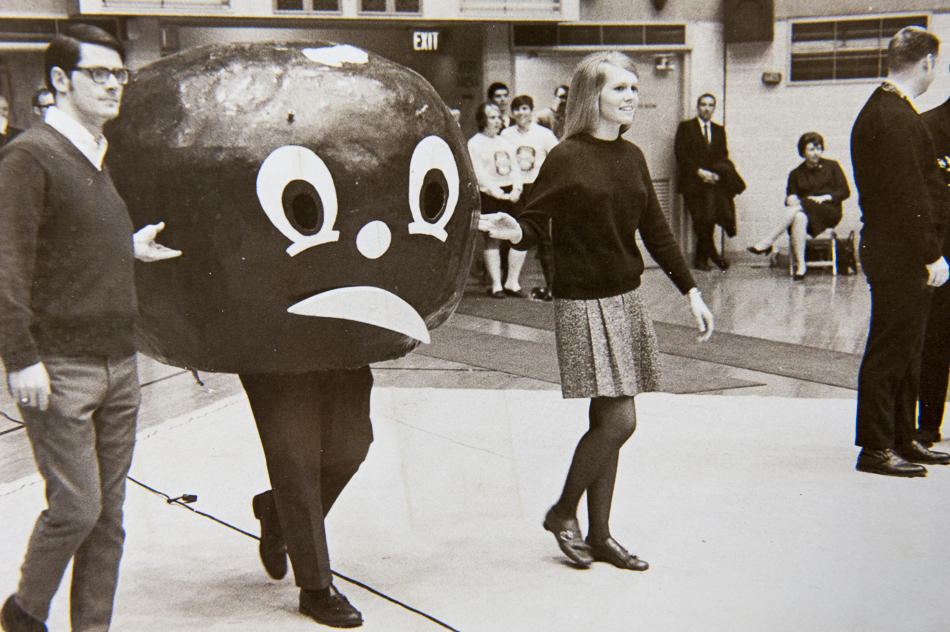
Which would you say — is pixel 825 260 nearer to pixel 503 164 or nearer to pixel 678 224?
pixel 678 224

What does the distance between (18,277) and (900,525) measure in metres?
2.89

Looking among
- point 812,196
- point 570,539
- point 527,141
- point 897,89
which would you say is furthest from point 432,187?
point 812,196

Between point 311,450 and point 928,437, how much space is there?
9.54 feet

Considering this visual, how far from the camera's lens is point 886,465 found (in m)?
3.99

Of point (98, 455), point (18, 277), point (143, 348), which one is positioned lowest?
point (98, 455)

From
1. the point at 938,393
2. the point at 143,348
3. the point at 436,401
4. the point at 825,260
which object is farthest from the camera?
the point at 825,260

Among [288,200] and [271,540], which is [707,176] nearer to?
[271,540]

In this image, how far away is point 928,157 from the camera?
12.9 feet

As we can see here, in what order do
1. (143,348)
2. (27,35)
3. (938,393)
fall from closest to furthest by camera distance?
(143,348)
(27,35)
(938,393)

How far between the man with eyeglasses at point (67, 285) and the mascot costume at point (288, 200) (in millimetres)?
93

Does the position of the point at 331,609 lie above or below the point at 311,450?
below

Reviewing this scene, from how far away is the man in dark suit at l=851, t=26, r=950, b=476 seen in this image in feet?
12.7

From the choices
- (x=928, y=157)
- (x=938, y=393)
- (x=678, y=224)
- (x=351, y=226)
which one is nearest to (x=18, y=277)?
(x=351, y=226)

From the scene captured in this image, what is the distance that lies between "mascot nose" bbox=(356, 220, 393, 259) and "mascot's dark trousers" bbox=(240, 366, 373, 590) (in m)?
0.49
